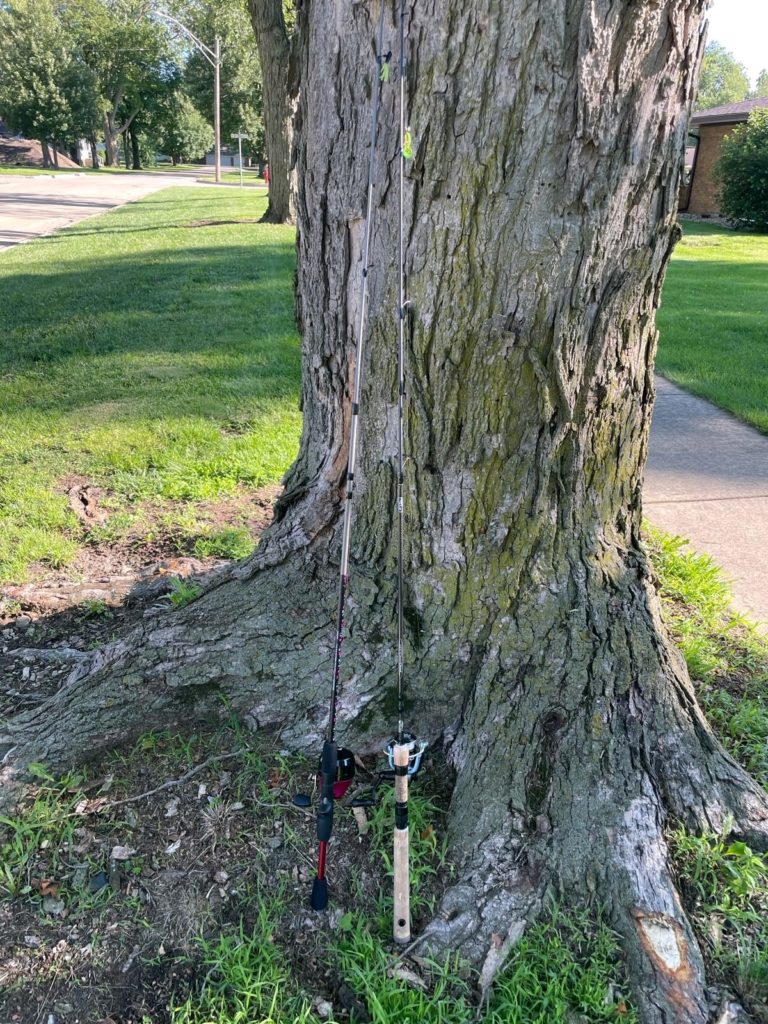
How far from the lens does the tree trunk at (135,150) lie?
62094 mm

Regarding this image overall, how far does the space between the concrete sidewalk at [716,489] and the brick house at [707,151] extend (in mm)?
23528

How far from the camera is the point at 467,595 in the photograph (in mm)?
2432

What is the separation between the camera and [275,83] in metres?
14.8

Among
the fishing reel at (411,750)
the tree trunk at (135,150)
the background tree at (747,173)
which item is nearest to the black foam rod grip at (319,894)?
the fishing reel at (411,750)

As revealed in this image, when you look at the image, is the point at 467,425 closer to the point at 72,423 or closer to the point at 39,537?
the point at 39,537

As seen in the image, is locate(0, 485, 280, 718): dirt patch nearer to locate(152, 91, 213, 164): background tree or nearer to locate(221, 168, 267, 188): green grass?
locate(221, 168, 267, 188): green grass

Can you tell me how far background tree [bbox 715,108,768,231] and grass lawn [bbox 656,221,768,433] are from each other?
8476mm

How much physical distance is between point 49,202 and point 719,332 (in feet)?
73.8

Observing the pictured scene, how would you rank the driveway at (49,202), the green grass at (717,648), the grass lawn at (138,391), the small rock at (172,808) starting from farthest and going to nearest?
1. the driveway at (49,202)
2. the grass lawn at (138,391)
3. the green grass at (717,648)
4. the small rock at (172,808)

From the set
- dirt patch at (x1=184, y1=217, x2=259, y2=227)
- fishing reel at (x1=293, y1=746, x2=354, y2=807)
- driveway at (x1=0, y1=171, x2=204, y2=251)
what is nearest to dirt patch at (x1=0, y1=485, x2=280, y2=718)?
fishing reel at (x1=293, y1=746, x2=354, y2=807)

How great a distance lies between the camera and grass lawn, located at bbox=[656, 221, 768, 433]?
21.7 feet

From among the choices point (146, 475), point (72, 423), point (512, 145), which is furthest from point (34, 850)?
point (72, 423)

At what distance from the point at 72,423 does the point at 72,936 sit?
13.3ft

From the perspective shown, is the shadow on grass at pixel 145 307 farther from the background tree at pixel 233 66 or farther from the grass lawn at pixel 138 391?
the background tree at pixel 233 66
